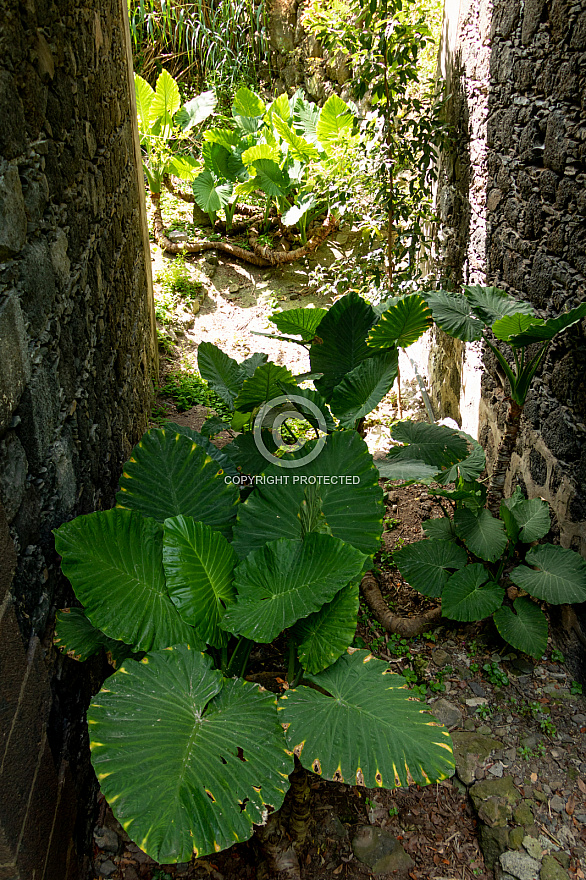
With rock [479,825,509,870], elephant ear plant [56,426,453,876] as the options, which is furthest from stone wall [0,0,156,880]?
rock [479,825,509,870]

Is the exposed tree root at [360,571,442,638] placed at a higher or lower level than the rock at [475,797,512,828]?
higher

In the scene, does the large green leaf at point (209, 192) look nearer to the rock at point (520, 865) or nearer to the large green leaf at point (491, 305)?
the large green leaf at point (491, 305)

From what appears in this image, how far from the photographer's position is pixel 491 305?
1.96m

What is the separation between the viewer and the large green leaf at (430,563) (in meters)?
2.02

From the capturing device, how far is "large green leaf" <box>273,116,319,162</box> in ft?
15.0

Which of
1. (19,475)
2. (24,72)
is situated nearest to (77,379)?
(19,475)

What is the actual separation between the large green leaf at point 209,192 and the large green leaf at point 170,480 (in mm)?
3641

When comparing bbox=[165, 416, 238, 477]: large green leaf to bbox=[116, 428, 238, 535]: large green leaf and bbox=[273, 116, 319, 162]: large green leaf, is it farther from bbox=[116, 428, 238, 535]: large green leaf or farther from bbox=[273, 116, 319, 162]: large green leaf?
bbox=[273, 116, 319, 162]: large green leaf

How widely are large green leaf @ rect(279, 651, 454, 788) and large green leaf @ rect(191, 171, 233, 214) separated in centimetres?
416

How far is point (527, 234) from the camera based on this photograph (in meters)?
2.13

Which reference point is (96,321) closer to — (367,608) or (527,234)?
(367,608)

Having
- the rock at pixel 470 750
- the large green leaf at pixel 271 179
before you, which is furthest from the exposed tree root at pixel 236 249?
the rock at pixel 470 750

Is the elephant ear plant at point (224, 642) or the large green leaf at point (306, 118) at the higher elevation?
the large green leaf at point (306, 118)

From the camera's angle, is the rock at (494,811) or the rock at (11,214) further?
the rock at (494,811)
